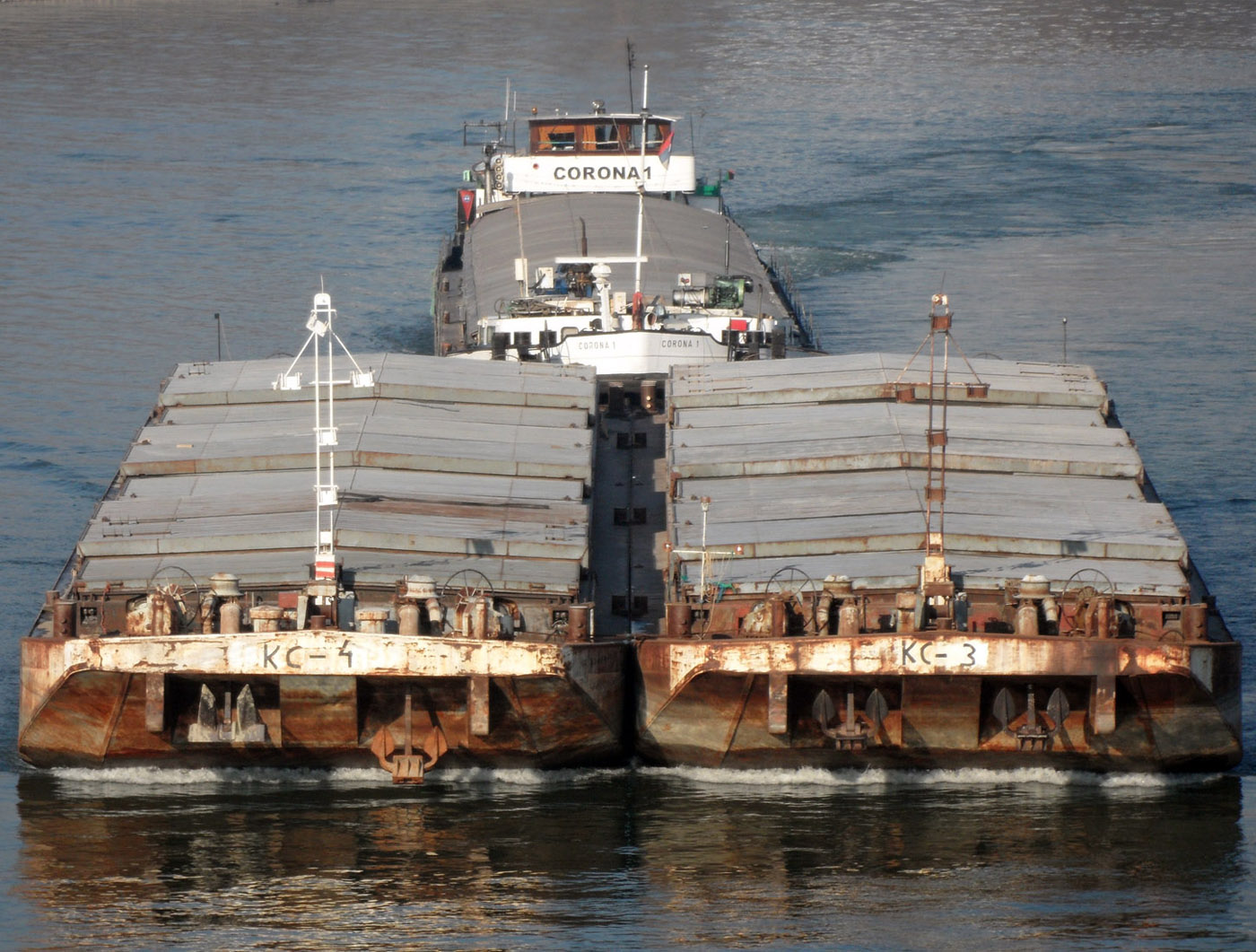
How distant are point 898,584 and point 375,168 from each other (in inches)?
Answer: 2189

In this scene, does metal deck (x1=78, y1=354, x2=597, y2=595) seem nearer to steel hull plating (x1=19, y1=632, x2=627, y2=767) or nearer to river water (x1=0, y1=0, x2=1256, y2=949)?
steel hull plating (x1=19, y1=632, x2=627, y2=767)

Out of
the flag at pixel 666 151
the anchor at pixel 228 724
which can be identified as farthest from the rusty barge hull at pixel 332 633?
the flag at pixel 666 151

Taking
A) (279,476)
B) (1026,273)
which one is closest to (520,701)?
(279,476)

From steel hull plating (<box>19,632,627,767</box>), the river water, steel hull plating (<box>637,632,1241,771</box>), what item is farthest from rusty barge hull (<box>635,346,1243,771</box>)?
steel hull plating (<box>19,632,627,767</box>)

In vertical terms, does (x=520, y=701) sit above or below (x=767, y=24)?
below

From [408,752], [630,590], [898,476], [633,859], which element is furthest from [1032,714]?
[408,752]

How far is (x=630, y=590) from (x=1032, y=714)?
292 inches

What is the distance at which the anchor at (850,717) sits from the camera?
98.1ft

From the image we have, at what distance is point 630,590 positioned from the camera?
34.3 metres

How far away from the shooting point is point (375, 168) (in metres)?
82.9

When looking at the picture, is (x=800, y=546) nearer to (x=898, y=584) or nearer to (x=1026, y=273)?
(x=898, y=584)

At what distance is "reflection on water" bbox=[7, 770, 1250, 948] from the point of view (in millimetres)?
26500

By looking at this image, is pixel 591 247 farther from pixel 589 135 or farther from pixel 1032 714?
pixel 1032 714

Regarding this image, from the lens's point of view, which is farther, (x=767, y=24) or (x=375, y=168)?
(x=767, y=24)
